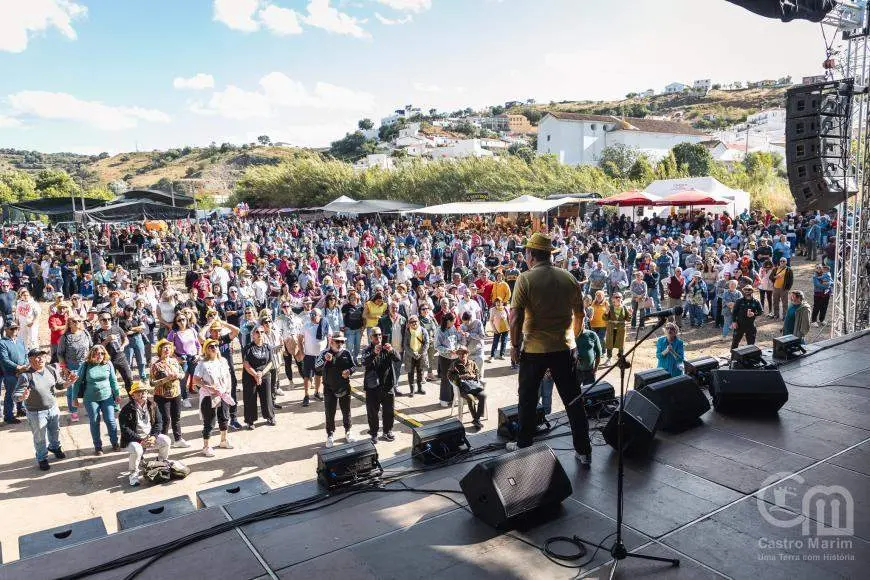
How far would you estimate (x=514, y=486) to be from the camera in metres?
3.13

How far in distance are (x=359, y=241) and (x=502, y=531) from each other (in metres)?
19.3

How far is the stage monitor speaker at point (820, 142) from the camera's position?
7.42m

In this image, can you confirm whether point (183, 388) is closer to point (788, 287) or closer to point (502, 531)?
point (502, 531)

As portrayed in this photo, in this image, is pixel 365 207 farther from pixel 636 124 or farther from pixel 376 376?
pixel 636 124

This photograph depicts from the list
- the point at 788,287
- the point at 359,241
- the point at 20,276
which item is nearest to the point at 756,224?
the point at 788,287

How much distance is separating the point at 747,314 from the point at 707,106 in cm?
11360

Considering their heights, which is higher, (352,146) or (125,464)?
(352,146)

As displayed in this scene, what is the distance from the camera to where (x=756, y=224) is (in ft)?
60.8

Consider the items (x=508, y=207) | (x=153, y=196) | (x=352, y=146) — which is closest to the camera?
(x=508, y=207)

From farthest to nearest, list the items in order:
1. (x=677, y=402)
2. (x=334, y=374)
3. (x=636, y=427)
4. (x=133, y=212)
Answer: (x=133, y=212) → (x=334, y=374) → (x=677, y=402) → (x=636, y=427)

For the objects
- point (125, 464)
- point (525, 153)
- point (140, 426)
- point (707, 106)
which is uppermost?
point (707, 106)

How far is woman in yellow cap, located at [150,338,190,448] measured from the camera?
22.2ft

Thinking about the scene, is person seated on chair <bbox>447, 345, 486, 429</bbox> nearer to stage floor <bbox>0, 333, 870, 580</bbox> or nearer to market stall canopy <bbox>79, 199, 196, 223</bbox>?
stage floor <bbox>0, 333, 870, 580</bbox>

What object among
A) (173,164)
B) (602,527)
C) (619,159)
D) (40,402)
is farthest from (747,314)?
(173,164)
